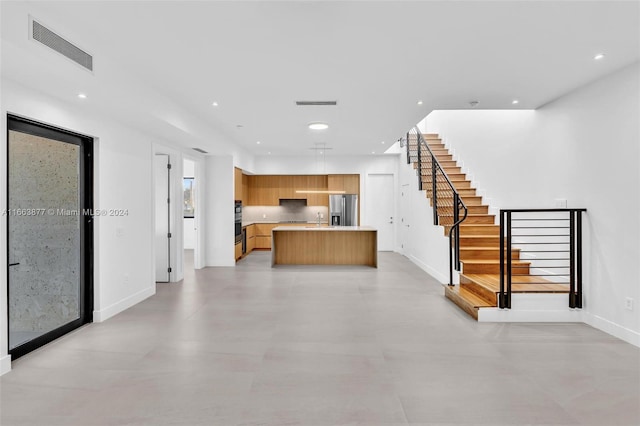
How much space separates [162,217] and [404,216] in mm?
6025

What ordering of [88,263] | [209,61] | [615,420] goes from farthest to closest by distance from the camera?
[88,263] → [209,61] → [615,420]

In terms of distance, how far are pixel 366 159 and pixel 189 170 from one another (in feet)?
18.7

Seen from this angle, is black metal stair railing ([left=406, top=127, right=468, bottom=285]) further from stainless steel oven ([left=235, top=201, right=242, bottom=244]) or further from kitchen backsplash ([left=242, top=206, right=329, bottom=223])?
stainless steel oven ([left=235, top=201, right=242, bottom=244])

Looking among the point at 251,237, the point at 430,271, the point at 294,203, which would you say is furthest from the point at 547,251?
the point at 251,237

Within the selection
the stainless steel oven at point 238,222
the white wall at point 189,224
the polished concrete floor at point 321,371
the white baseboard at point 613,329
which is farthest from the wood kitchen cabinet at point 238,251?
the white baseboard at point 613,329

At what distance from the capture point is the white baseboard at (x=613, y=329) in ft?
11.5

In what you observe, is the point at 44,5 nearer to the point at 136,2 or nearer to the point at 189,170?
the point at 136,2

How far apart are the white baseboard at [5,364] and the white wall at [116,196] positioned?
1.31 m

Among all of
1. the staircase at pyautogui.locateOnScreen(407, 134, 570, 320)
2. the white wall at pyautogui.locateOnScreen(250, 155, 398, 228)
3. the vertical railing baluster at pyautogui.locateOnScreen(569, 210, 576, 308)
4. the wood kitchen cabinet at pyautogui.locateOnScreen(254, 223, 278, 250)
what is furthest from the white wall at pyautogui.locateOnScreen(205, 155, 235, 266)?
the vertical railing baluster at pyautogui.locateOnScreen(569, 210, 576, 308)

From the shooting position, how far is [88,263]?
4.28 meters

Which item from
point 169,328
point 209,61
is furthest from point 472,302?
point 209,61

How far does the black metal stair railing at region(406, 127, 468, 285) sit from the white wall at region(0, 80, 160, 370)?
4.62 m

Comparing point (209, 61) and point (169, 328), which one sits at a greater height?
point (209, 61)

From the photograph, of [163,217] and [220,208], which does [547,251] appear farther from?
[220,208]
